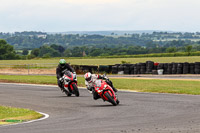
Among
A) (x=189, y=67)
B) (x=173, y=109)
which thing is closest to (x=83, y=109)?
(x=173, y=109)

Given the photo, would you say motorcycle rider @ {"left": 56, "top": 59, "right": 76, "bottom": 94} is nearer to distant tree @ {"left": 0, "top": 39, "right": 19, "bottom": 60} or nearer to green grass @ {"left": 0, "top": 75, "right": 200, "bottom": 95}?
green grass @ {"left": 0, "top": 75, "right": 200, "bottom": 95}

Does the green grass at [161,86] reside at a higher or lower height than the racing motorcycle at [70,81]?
lower

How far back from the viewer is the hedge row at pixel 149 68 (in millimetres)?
42906

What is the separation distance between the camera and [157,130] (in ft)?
34.4

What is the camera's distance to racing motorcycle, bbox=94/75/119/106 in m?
17.0

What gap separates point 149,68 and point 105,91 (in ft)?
96.3

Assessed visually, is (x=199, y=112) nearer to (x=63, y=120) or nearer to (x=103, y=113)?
(x=103, y=113)

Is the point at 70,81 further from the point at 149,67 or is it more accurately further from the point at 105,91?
the point at 149,67

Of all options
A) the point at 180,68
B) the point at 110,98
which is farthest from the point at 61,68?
the point at 180,68

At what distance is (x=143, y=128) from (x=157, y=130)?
49cm

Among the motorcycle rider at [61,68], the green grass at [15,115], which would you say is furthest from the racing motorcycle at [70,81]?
the green grass at [15,115]

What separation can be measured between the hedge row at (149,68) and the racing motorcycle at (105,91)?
23861mm

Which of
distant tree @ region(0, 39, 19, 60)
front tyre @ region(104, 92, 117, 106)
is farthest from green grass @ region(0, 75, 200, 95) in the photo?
distant tree @ region(0, 39, 19, 60)

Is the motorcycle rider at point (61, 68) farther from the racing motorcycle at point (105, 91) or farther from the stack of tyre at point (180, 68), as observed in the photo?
the stack of tyre at point (180, 68)
